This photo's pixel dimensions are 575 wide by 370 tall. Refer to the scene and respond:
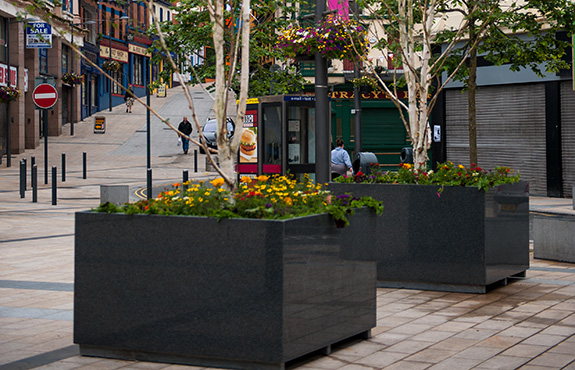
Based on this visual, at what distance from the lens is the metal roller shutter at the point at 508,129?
25234 millimetres

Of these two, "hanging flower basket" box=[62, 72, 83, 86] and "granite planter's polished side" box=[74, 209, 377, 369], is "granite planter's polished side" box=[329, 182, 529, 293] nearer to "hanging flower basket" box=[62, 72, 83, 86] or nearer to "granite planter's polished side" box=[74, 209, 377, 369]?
"granite planter's polished side" box=[74, 209, 377, 369]

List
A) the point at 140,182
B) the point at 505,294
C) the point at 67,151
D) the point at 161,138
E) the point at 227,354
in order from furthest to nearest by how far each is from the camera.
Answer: the point at 161,138, the point at 67,151, the point at 140,182, the point at 505,294, the point at 227,354

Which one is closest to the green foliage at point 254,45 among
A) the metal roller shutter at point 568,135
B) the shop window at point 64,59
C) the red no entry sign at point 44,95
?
the red no entry sign at point 44,95

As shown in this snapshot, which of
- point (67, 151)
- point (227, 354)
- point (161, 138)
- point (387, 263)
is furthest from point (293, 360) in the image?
point (161, 138)

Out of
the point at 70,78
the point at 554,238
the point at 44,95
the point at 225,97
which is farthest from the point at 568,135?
the point at 70,78

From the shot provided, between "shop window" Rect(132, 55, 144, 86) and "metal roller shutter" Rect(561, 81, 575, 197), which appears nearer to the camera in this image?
"metal roller shutter" Rect(561, 81, 575, 197)

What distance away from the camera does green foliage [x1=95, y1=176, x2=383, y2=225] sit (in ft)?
19.4

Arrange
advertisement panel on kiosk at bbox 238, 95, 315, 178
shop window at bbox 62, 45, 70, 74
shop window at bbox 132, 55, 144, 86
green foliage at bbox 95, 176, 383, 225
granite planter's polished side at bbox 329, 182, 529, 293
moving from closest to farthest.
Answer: green foliage at bbox 95, 176, 383, 225
granite planter's polished side at bbox 329, 182, 529, 293
advertisement panel on kiosk at bbox 238, 95, 315, 178
shop window at bbox 62, 45, 70, 74
shop window at bbox 132, 55, 144, 86

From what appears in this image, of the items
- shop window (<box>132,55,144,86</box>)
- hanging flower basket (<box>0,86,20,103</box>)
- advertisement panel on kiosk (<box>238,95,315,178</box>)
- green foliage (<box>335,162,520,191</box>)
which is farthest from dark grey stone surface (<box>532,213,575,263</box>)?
shop window (<box>132,55,144,86</box>)

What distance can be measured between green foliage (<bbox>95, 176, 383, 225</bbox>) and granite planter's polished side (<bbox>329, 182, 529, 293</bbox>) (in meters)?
2.24

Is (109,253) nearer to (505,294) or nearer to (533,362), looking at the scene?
(533,362)

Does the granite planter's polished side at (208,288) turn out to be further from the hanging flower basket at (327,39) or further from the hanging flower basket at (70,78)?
the hanging flower basket at (70,78)

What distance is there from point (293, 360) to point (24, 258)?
6.46 m

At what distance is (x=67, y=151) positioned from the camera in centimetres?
4131
